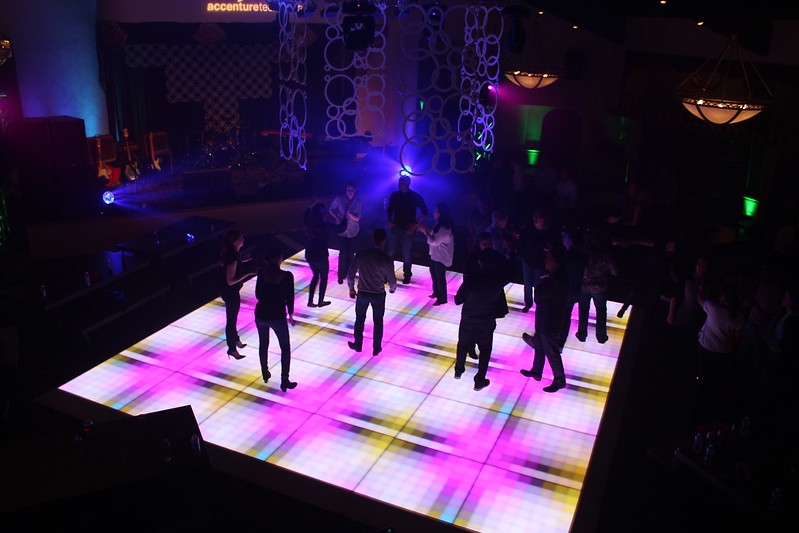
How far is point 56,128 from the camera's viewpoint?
10242mm

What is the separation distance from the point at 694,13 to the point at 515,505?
5163 millimetres

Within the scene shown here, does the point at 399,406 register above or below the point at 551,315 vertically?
below

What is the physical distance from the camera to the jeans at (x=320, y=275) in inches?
303

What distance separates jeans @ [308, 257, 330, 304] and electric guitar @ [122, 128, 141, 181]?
5683 mm

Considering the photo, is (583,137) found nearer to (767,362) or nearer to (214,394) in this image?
(767,362)

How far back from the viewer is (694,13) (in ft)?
22.7

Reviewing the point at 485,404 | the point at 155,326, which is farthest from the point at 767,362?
the point at 155,326

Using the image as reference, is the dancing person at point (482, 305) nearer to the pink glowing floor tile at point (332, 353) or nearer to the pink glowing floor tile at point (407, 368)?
the pink glowing floor tile at point (407, 368)

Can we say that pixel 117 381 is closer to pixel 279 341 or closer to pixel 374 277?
pixel 279 341

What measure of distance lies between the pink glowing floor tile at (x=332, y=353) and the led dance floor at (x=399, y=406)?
0.06 ft

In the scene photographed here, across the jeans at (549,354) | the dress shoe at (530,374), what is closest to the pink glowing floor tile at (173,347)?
the dress shoe at (530,374)

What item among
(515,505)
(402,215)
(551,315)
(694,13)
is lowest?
(515,505)

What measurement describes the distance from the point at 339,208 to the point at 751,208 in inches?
308

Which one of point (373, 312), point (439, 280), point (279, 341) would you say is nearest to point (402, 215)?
point (439, 280)
